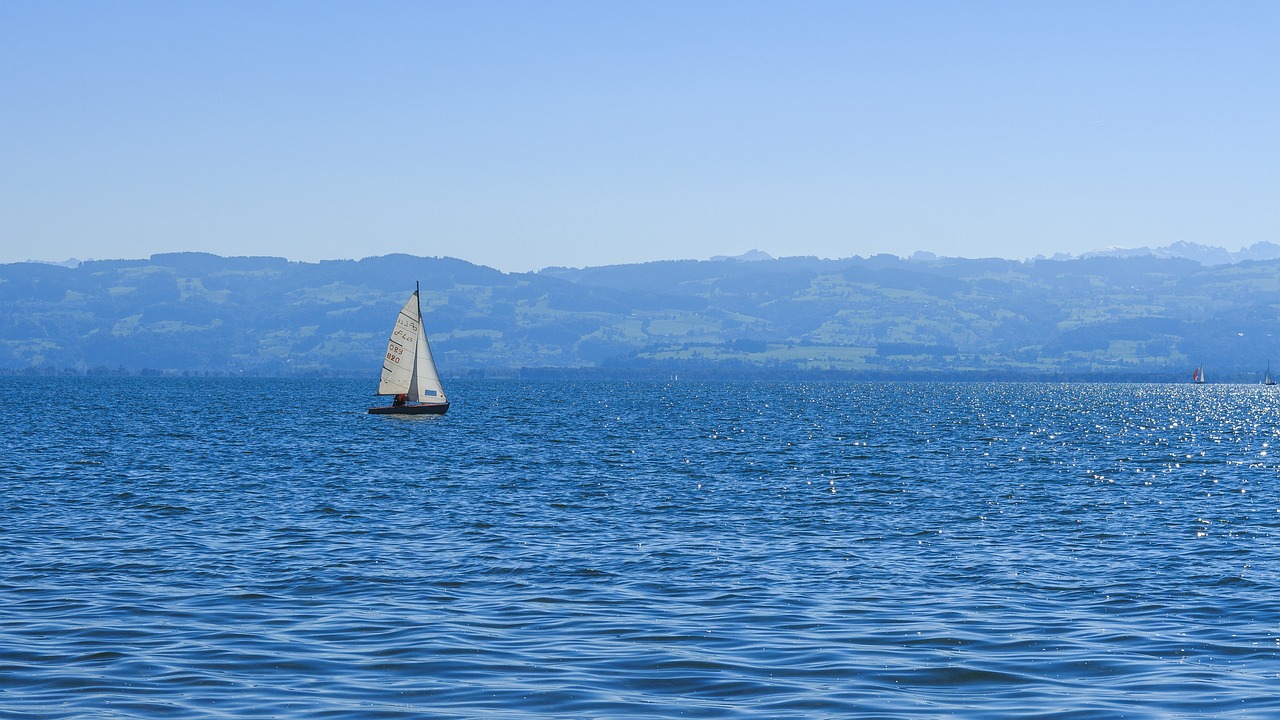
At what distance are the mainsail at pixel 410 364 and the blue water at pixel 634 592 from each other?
178 feet

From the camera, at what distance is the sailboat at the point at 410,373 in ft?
397

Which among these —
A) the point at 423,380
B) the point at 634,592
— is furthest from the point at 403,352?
the point at 634,592

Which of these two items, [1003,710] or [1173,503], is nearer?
[1003,710]

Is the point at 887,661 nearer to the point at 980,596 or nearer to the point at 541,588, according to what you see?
the point at 980,596

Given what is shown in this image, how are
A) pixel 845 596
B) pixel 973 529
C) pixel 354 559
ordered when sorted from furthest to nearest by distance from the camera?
pixel 973 529 → pixel 354 559 → pixel 845 596

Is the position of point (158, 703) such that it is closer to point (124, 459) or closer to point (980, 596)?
point (980, 596)

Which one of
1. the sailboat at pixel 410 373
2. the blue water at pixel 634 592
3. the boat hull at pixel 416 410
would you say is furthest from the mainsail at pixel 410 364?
the blue water at pixel 634 592

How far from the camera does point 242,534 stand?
38.8 metres

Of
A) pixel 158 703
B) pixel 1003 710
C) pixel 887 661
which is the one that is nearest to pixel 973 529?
pixel 887 661

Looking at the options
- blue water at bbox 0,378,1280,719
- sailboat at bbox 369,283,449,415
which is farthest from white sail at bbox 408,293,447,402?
blue water at bbox 0,378,1280,719

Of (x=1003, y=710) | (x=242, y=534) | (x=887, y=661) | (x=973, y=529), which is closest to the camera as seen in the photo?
(x=1003, y=710)

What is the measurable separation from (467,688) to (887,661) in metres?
6.94

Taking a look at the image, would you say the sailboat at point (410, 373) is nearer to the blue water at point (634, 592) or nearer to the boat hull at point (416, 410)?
the boat hull at point (416, 410)

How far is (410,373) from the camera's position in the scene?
124688mm
